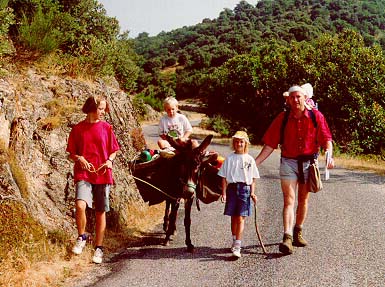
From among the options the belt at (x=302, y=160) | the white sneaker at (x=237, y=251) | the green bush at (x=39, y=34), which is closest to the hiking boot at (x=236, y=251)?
the white sneaker at (x=237, y=251)

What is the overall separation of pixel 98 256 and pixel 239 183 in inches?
87.0

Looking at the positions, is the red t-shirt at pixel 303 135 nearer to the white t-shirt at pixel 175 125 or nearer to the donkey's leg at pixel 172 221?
the white t-shirt at pixel 175 125

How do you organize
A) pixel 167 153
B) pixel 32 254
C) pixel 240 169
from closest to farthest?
1. pixel 32 254
2. pixel 240 169
3. pixel 167 153

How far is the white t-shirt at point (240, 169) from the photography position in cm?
759

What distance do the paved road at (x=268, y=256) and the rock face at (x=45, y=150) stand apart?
3.57 ft

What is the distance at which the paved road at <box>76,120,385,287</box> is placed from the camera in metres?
6.48

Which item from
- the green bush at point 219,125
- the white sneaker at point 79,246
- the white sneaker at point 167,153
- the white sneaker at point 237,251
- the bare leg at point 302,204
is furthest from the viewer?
the green bush at point 219,125

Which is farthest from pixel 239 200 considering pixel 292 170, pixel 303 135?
pixel 303 135

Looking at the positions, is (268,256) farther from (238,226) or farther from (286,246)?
(238,226)

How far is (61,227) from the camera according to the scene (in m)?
7.80

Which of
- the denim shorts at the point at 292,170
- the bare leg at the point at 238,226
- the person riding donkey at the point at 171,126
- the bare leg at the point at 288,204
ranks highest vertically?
the person riding donkey at the point at 171,126

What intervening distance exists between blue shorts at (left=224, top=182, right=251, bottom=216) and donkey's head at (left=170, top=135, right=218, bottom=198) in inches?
22.9

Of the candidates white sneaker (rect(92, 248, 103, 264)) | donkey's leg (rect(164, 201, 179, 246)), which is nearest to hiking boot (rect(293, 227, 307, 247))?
donkey's leg (rect(164, 201, 179, 246))

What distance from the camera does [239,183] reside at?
7.62 m
